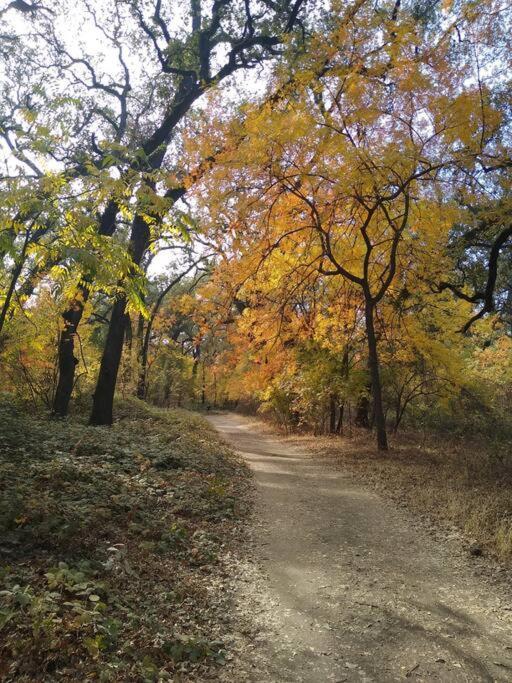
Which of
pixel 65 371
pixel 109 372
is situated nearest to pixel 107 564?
pixel 109 372

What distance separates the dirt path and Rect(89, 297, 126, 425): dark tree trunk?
287 inches

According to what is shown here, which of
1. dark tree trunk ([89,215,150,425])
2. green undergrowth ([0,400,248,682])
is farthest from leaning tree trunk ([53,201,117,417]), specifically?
green undergrowth ([0,400,248,682])

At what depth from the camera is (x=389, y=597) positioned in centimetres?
453

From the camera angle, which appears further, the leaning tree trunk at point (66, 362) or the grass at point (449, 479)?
the leaning tree trunk at point (66, 362)

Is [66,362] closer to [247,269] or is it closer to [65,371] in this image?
[65,371]

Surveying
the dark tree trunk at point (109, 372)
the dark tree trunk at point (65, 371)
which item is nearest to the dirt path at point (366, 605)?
the dark tree trunk at point (109, 372)

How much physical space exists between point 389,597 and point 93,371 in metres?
14.5

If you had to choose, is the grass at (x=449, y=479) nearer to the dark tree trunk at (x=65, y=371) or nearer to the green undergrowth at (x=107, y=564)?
the green undergrowth at (x=107, y=564)

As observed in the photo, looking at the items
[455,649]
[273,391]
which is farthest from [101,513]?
[273,391]

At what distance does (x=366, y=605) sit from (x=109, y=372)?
1018cm

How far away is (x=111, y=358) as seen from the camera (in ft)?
43.2

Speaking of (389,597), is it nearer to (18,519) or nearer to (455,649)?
(455,649)

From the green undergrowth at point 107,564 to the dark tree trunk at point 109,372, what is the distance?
4564mm

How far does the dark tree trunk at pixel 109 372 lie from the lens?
13.0m
